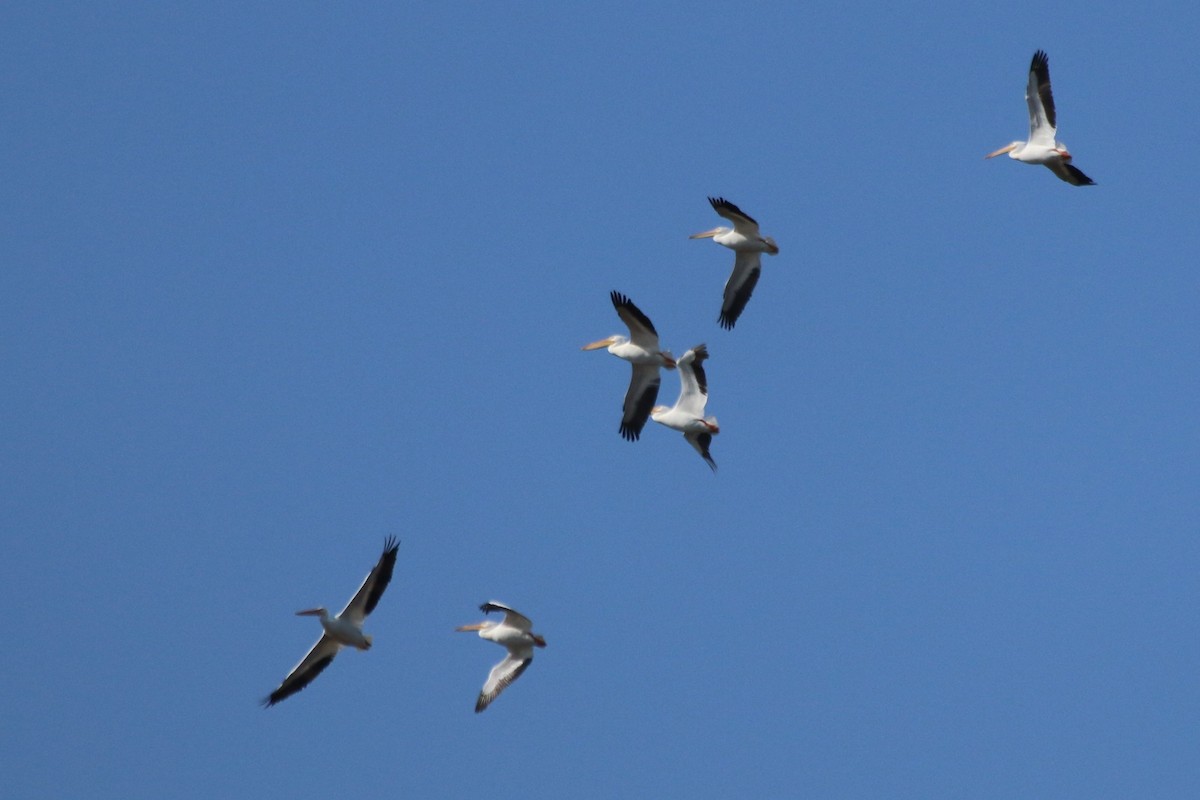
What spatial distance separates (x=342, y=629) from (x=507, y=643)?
87.6 inches

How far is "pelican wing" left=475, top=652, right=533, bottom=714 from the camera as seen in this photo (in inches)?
702

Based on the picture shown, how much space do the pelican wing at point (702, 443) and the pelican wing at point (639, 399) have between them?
57 cm

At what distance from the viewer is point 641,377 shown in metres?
18.5

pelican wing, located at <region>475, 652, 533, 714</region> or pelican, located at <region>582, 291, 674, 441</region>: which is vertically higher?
pelican, located at <region>582, 291, 674, 441</region>

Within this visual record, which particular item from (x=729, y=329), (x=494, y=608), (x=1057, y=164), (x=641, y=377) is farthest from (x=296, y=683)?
(x=1057, y=164)

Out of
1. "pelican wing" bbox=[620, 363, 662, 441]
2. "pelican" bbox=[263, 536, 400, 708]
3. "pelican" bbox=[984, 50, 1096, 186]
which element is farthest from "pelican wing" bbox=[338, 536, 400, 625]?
"pelican" bbox=[984, 50, 1096, 186]

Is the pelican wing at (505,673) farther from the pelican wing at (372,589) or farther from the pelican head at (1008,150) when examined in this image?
the pelican head at (1008,150)

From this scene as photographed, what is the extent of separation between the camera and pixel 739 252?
19375mm

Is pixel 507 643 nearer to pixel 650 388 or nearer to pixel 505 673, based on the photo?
pixel 505 673

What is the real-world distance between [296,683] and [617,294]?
5.58 m

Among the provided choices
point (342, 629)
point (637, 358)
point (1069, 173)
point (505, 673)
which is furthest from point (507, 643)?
point (1069, 173)

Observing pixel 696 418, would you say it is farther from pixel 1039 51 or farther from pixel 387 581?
pixel 1039 51

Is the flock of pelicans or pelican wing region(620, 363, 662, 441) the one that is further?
pelican wing region(620, 363, 662, 441)

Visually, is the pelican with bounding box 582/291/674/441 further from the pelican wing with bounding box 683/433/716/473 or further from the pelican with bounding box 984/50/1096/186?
the pelican with bounding box 984/50/1096/186
